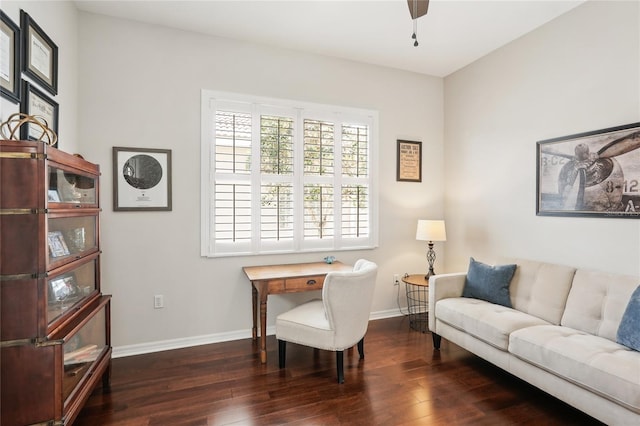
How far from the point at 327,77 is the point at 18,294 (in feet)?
10.6

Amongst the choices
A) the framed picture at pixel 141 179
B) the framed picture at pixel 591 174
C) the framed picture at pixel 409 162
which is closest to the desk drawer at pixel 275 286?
the framed picture at pixel 141 179

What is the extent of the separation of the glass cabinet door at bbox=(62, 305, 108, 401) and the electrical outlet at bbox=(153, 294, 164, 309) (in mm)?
662

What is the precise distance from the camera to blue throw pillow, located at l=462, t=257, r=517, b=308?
2.94 metres

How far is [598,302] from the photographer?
239 cm

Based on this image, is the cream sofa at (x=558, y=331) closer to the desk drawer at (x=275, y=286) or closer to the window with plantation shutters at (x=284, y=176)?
the window with plantation shutters at (x=284, y=176)

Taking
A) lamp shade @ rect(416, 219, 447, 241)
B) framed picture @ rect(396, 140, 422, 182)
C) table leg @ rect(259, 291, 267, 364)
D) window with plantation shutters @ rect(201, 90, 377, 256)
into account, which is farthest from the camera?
framed picture @ rect(396, 140, 422, 182)

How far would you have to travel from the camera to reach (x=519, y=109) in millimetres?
3318

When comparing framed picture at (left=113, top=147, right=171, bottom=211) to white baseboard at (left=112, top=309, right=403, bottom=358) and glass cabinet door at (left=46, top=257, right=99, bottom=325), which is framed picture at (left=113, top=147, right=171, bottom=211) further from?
white baseboard at (left=112, top=309, right=403, bottom=358)

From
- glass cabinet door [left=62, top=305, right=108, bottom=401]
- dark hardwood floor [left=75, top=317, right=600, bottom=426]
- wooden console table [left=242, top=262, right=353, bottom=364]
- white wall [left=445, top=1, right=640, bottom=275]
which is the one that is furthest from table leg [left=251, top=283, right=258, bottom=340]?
white wall [left=445, top=1, right=640, bottom=275]

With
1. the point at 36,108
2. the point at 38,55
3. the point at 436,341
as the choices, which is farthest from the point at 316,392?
the point at 38,55

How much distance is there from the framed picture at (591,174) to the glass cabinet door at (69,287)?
3723 millimetres

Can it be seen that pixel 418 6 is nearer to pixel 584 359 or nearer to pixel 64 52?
pixel 584 359

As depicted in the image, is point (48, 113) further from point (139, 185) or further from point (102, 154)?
point (139, 185)

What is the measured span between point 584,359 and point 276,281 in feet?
7.10
